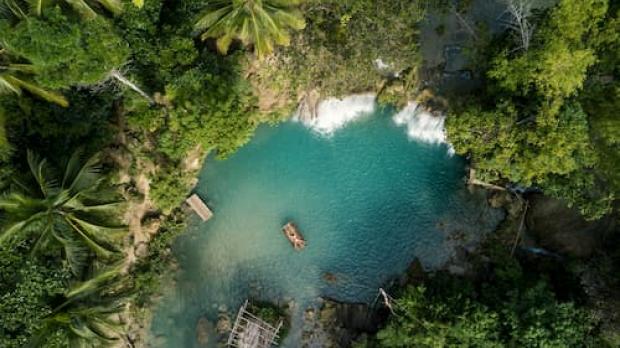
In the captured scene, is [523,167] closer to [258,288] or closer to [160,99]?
[258,288]

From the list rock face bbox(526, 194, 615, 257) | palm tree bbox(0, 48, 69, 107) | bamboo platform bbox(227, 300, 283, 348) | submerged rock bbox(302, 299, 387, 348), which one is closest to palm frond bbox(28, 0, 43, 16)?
palm tree bbox(0, 48, 69, 107)

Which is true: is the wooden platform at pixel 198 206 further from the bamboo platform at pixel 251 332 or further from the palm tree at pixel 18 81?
the palm tree at pixel 18 81

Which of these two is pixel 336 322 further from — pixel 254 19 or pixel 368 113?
pixel 254 19

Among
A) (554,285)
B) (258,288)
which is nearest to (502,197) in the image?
(554,285)

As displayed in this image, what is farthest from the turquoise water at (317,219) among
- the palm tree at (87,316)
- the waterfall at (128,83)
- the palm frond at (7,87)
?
the palm frond at (7,87)

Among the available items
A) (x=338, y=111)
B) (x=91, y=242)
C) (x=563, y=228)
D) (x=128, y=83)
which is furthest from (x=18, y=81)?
(x=563, y=228)
